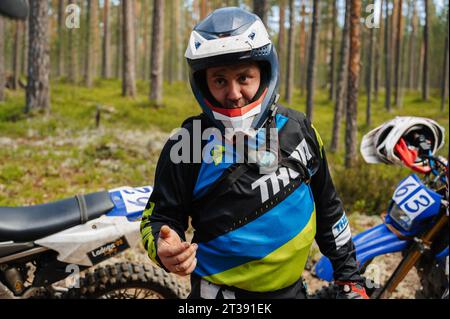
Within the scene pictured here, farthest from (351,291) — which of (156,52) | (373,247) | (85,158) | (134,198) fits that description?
(156,52)

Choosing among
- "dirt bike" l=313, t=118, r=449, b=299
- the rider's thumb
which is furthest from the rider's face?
"dirt bike" l=313, t=118, r=449, b=299

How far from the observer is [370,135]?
2809 millimetres

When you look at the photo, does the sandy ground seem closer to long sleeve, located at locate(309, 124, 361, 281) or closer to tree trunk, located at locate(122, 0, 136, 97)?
long sleeve, located at locate(309, 124, 361, 281)

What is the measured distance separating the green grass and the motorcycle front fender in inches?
142

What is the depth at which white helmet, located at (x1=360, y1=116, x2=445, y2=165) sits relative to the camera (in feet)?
8.55

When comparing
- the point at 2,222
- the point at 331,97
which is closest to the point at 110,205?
the point at 2,222

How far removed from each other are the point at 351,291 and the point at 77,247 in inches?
61.1

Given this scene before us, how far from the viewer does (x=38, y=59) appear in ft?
37.7

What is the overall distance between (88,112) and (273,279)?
13041 mm

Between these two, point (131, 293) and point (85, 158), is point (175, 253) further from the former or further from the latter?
point (85, 158)

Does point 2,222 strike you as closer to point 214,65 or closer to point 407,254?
point 214,65

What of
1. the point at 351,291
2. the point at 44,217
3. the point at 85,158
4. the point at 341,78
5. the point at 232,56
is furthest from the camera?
the point at 341,78

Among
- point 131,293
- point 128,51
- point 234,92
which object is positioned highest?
point 128,51

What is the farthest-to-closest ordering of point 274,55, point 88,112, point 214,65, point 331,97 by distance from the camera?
point 331,97, point 88,112, point 274,55, point 214,65
